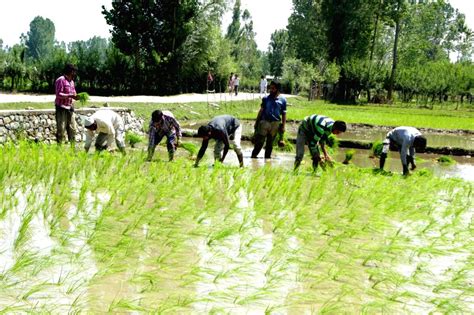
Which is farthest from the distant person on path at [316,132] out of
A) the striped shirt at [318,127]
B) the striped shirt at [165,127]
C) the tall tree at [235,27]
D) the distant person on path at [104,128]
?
the tall tree at [235,27]

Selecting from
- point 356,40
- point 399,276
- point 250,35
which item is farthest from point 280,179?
point 250,35

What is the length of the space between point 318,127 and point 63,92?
180 inches

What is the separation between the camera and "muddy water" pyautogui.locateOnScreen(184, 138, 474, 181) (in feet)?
31.6

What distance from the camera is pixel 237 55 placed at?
58.2 m

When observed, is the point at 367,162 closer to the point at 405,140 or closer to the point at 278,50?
the point at 405,140

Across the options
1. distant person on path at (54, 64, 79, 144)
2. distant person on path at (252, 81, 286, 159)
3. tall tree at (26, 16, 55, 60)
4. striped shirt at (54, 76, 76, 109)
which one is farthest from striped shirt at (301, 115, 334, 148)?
tall tree at (26, 16, 55, 60)

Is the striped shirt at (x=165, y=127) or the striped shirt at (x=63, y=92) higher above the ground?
the striped shirt at (x=63, y=92)

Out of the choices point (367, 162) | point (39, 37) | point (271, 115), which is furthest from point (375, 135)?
point (39, 37)

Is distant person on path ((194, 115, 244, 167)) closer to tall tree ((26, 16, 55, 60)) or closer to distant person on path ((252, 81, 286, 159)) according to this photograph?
distant person on path ((252, 81, 286, 159))

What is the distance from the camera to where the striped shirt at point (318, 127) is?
24.3 feet

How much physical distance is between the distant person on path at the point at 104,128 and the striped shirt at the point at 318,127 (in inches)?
115

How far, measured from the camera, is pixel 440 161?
1193 cm

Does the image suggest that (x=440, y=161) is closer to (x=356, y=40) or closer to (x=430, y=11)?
(x=356, y=40)

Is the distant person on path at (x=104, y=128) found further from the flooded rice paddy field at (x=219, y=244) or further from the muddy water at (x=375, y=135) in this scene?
the muddy water at (x=375, y=135)
